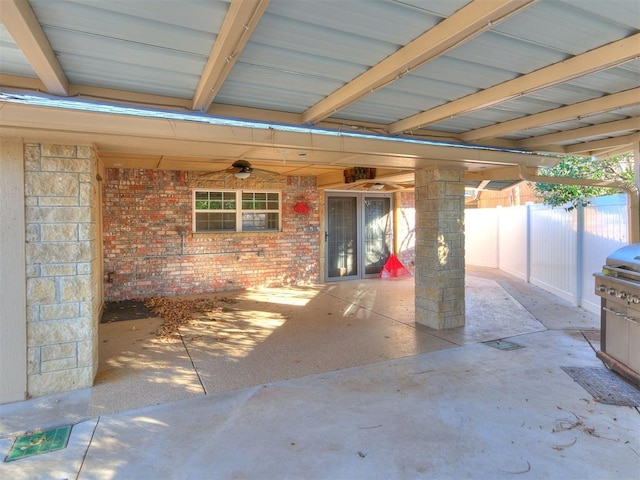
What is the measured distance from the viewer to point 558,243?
310 inches

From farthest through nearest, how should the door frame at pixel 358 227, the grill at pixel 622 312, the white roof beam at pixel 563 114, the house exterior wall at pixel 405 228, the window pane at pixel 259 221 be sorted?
the house exterior wall at pixel 405 228
the door frame at pixel 358 227
the window pane at pixel 259 221
the grill at pixel 622 312
the white roof beam at pixel 563 114

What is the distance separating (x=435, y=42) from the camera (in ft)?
7.51

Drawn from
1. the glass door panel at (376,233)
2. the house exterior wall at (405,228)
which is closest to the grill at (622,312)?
the glass door panel at (376,233)

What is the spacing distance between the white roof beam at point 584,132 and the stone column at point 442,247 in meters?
0.97

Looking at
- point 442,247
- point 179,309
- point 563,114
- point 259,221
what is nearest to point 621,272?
point 563,114

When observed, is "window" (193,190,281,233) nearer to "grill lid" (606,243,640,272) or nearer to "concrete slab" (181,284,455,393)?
"concrete slab" (181,284,455,393)

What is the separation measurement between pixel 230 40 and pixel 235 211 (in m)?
6.83

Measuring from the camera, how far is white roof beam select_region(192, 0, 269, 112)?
1.94 m

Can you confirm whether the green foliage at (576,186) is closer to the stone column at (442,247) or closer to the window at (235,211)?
the stone column at (442,247)

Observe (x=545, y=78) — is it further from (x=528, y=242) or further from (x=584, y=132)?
(x=528, y=242)

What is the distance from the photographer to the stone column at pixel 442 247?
5660 millimetres

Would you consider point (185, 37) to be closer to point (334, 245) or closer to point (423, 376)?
point (423, 376)

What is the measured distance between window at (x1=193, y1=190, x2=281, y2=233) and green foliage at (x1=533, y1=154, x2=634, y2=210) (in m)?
5.65

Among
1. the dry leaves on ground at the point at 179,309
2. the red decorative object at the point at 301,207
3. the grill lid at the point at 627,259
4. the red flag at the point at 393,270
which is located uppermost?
the red decorative object at the point at 301,207
